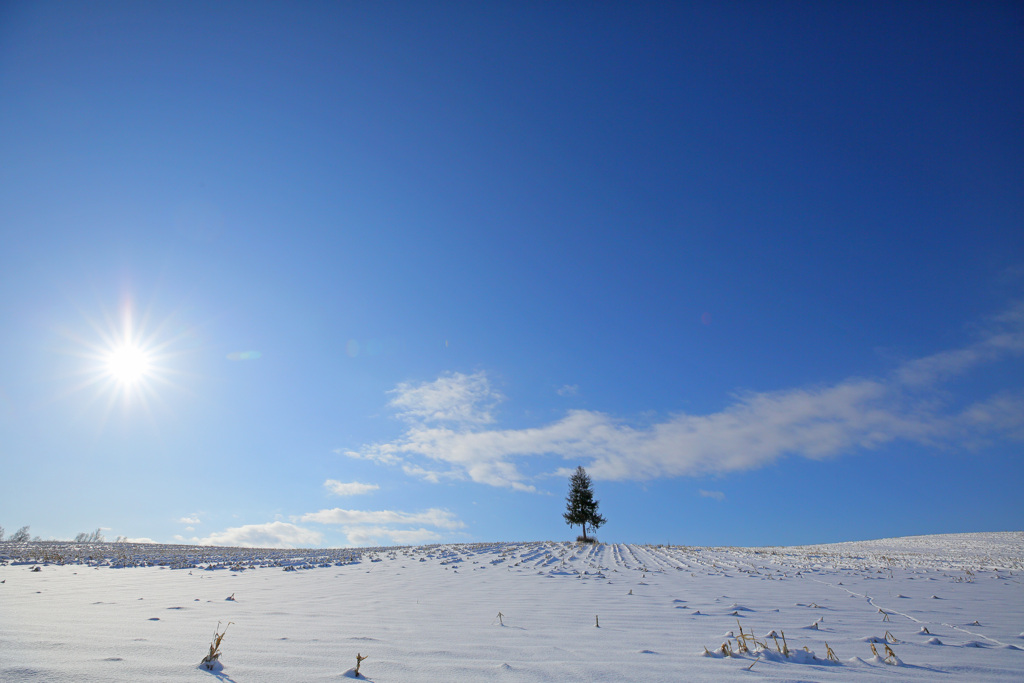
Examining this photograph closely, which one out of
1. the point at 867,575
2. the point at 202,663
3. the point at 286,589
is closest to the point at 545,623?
the point at 202,663

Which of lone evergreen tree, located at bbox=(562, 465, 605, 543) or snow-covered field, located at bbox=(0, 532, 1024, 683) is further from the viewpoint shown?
lone evergreen tree, located at bbox=(562, 465, 605, 543)

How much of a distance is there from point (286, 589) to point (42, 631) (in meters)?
5.84

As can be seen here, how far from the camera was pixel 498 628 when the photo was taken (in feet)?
17.6

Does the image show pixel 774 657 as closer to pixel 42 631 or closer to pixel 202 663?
pixel 202 663

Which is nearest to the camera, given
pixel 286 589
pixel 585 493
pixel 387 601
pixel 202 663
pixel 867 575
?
pixel 202 663

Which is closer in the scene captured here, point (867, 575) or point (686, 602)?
point (686, 602)

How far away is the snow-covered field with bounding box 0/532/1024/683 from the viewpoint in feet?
11.1

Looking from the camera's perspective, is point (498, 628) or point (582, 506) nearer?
point (498, 628)

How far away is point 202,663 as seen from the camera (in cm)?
313

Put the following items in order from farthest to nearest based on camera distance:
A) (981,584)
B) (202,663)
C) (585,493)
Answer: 1. (585,493)
2. (981,584)
3. (202,663)

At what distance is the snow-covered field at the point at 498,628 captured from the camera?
11.1 feet

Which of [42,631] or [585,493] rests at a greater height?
[585,493]

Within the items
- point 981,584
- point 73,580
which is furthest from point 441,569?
point 981,584

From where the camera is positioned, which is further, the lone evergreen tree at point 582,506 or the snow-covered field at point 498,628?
the lone evergreen tree at point 582,506
